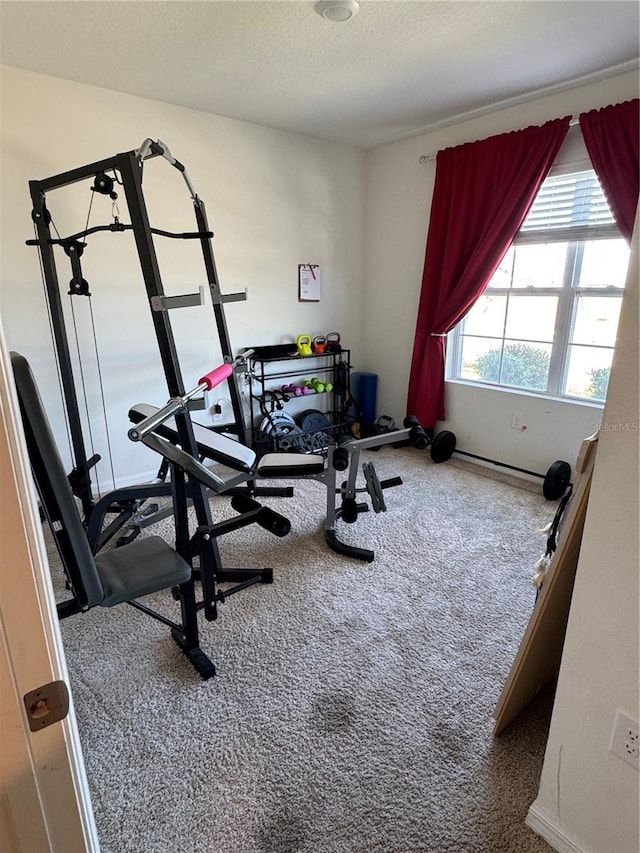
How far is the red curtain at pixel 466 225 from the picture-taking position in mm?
3088

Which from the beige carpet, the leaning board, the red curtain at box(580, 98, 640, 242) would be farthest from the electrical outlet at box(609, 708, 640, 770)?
the red curtain at box(580, 98, 640, 242)

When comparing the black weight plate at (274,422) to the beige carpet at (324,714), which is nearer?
the beige carpet at (324,714)

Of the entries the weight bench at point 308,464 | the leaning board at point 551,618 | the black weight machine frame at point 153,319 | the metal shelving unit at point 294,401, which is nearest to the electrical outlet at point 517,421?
the weight bench at point 308,464

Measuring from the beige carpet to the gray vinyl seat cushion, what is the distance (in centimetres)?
46

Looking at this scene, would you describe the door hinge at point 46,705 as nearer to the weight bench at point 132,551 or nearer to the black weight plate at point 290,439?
the weight bench at point 132,551

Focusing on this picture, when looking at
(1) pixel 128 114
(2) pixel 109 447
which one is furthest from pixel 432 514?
(1) pixel 128 114

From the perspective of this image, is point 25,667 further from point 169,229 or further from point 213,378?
point 169,229

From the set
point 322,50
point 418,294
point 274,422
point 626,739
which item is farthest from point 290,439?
point 626,739

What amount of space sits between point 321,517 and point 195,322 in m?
1.72

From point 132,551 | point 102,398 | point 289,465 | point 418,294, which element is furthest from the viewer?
point 418,294

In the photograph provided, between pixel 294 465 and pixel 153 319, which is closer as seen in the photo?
pixel 153 319

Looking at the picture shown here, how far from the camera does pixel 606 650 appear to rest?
1.04 m

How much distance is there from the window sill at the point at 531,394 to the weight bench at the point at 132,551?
225 cm

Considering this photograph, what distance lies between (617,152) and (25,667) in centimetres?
346
